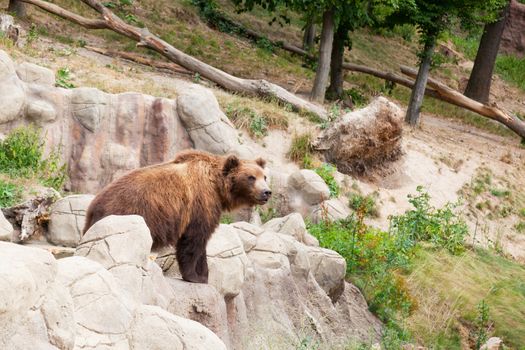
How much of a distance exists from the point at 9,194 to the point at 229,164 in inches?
134

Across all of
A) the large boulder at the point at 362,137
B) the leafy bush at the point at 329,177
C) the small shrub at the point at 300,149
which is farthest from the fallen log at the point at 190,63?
the leafy bush at the point at 329,177

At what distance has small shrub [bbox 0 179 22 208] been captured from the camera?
1047 centimetres

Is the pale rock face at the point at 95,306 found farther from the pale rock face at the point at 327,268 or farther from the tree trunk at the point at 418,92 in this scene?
the tree trunk at the point at 418,92

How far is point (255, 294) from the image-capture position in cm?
927

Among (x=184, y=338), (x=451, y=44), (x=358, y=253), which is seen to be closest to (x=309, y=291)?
(x=358, y=253)

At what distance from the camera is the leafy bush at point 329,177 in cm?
1608

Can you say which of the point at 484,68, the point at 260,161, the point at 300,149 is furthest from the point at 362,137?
the point at 484,68

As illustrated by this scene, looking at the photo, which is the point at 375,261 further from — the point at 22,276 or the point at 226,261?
the point at 22,276

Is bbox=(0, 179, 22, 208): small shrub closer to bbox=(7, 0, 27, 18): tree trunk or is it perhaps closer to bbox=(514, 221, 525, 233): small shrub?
bbox=(7, 0, 27, 18): tree trunk

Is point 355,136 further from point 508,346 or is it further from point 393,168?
point 508,346

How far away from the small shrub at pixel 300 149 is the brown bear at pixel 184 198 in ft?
26.1

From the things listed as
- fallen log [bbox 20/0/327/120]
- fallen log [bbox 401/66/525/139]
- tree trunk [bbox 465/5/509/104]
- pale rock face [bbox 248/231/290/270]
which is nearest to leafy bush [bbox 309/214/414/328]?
pale rock face [bbox 248/231/290/270]

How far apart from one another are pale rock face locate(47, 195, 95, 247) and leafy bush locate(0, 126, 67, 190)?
138cm

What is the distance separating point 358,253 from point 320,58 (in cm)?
856
